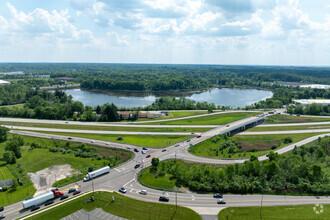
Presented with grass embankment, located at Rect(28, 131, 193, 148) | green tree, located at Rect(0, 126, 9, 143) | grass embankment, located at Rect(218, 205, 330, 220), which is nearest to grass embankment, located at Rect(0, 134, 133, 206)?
green tree, located at Rect(0, 126, 9, 143)

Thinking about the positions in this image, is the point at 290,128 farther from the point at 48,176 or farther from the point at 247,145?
the point at 48,176

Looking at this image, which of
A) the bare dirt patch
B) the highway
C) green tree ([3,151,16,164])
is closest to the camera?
the highway

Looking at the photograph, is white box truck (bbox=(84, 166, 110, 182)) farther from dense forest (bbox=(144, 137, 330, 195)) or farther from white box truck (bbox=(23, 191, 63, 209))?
dense forest (bbox=(144, 137, 330, 195))

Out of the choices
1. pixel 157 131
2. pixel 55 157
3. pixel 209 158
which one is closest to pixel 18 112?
pixel 55 157

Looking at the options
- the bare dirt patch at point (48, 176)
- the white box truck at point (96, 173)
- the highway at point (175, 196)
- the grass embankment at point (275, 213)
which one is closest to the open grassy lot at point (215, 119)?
the highway at point (175, 196)

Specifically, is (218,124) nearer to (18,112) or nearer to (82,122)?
(82,122)

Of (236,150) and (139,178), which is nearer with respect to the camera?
(139,178)
